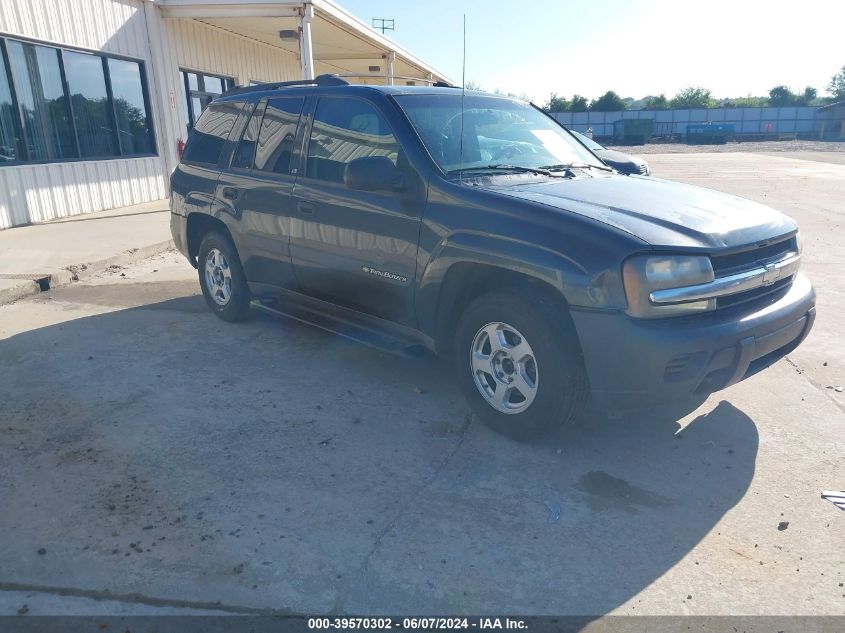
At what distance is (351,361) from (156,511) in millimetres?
2085

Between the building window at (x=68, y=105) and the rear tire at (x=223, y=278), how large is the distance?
6438 millimetres

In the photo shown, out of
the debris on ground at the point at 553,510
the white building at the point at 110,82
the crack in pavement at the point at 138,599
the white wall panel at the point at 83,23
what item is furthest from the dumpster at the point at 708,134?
the crack in pavement at the point at 138,599

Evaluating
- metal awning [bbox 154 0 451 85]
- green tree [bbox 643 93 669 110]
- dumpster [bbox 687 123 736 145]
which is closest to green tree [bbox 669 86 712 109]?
green tree [bbox 643 93 669 110]

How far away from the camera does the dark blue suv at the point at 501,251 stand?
9.85 feet

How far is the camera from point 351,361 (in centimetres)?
485

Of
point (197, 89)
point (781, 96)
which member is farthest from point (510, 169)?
point (781, 96)

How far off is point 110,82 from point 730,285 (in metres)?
12.3

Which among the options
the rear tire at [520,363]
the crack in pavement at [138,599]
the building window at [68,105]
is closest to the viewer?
the crack in pavement at [138,599]

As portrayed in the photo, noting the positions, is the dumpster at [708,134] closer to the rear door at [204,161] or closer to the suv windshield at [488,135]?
the suv windshield at [488,135]

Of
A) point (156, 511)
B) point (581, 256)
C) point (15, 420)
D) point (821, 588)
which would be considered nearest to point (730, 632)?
point (821, 588)

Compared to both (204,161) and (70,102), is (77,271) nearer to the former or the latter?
(204,161)

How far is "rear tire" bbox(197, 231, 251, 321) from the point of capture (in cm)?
541

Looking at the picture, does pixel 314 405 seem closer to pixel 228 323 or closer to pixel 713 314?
pixel 228 323

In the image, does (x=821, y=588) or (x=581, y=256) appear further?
(x=581, y=256)
